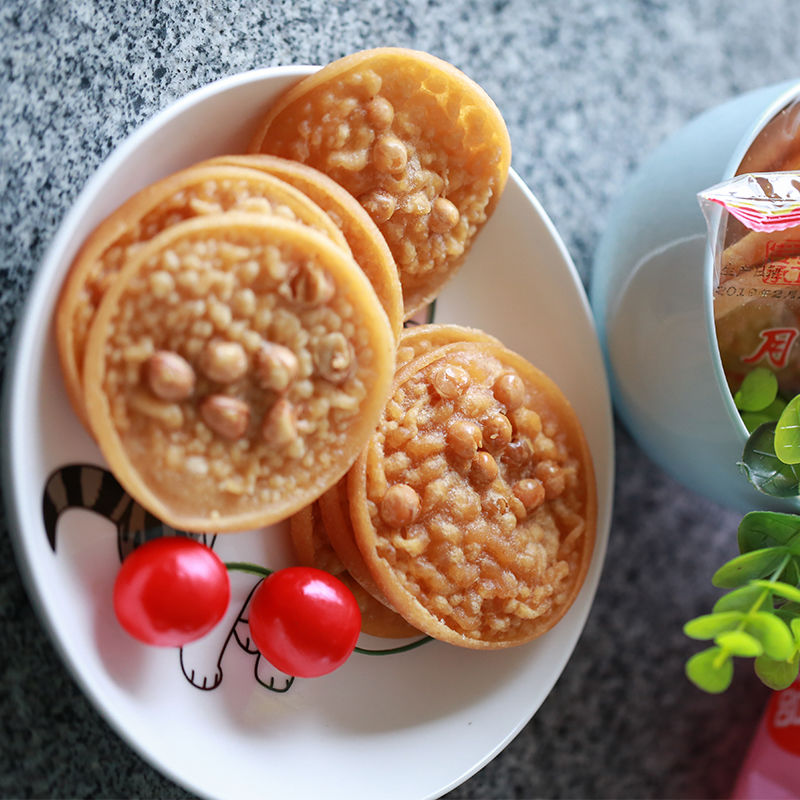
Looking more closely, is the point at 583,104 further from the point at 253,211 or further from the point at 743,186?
the point at 253,211

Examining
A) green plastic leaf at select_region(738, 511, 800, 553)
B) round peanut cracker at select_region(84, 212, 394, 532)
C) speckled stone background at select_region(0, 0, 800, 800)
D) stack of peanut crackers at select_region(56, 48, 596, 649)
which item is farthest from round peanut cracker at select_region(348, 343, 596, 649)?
speckled stone background at select_region(0, 0, 800, 800)

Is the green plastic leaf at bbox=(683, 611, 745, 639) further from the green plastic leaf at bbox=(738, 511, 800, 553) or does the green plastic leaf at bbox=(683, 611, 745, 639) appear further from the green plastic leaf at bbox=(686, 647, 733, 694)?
the green plastic leaf at bbox=(738, 511, 800, 553)

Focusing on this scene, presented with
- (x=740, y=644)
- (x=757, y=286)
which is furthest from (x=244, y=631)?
(x=757, y=286)

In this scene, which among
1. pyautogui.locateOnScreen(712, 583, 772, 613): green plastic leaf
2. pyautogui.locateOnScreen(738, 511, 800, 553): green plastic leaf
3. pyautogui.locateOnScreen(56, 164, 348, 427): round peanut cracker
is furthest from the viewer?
pyautogui.locateOnScreen(738, 511, 800, 553): green plastic leaf

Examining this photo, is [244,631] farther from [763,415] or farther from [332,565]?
[763,415]

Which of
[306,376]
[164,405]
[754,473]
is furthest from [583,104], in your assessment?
[164,405]

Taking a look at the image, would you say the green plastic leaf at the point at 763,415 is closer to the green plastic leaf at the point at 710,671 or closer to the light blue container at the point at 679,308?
the light blue container at the point at 679,308
